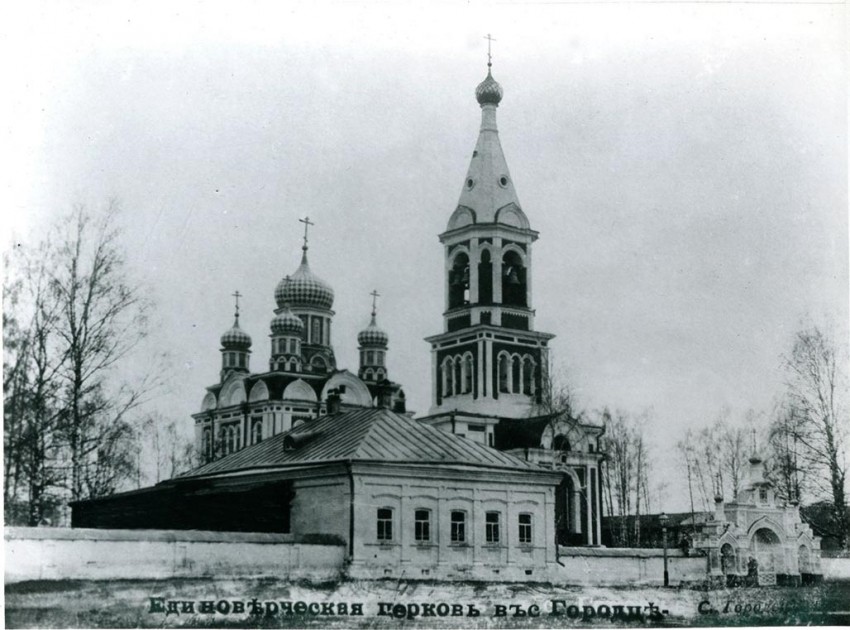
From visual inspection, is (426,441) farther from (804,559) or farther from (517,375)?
(517,375)

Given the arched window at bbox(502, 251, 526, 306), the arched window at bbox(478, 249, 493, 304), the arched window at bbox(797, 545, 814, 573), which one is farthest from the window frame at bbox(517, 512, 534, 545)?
the arched window at bbox(502, 251, 526, 306)

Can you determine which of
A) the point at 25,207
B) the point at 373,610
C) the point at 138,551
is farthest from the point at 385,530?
the point at 25,207

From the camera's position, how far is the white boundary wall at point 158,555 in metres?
20.6

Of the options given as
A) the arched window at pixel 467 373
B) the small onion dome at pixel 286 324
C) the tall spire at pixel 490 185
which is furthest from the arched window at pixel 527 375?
the small onion dome at pixel 286 324

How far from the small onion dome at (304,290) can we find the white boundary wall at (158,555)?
120 feet

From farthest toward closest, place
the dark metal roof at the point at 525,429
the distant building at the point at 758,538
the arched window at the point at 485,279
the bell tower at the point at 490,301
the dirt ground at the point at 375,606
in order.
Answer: the arched window at the point at 485,279, the bell tower at the point at 490,301, the dark metal roof at the point at 525,429, the distant building at the point at 758,538, the dirt ground at the point at 375,606

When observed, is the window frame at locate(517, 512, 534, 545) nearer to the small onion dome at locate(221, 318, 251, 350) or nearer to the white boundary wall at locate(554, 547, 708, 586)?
the white boundary wall at locate(554, 547, 708, 586)

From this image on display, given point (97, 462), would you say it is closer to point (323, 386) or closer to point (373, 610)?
point (373, 610)

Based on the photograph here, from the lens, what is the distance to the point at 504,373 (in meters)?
50.6

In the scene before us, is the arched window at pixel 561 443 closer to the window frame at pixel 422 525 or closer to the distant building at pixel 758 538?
the distant building at pixel 758 538

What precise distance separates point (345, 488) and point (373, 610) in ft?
13.4

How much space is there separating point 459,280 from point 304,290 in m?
12.1

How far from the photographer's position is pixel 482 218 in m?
49.9

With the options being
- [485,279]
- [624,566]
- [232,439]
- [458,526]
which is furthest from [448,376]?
[458,526]
